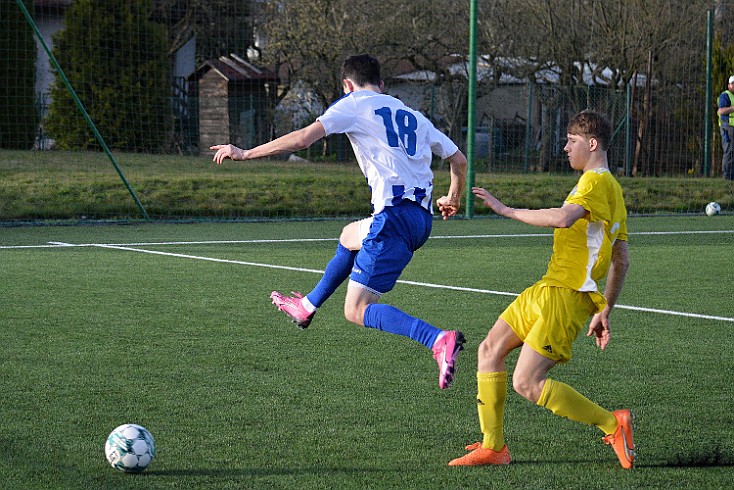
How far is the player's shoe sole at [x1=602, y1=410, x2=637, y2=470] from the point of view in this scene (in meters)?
4.49

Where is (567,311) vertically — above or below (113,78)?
below

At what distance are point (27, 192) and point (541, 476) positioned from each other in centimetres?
1330

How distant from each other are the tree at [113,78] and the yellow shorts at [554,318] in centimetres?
1302

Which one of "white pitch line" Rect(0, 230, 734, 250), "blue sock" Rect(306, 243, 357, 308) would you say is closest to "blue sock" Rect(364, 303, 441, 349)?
"blue sock" Rect(306, 243, 357, 308)

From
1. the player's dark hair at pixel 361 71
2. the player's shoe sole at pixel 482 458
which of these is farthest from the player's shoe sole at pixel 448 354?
the player's dark hair at pixel 361 71

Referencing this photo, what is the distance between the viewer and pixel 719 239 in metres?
14.0

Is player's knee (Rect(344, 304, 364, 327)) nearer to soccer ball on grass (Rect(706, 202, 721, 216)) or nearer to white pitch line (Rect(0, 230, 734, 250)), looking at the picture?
white pitch line (Rect(0, 230, 734, 250))

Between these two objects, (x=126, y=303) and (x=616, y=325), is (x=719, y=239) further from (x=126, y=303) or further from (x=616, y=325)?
(x=126, y=303)

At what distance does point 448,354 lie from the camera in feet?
16.5

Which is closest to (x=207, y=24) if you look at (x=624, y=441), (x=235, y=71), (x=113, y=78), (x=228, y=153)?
(x=235, y=71)

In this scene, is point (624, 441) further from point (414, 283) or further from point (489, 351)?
point (414, 283)

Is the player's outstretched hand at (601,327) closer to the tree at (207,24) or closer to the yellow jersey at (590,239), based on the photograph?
the yellow jersey at (590,239)

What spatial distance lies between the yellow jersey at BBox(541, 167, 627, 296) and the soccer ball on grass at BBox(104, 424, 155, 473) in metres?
1.73

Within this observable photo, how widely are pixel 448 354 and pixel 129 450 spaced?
1.50m
